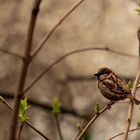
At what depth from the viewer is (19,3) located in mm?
6379

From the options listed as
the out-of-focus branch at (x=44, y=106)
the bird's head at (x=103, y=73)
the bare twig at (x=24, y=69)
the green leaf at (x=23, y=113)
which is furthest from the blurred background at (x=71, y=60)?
the bare twig at (x=24, y=69)

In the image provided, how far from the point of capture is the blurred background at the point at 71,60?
575cm

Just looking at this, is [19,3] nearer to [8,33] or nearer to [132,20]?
[8,33]

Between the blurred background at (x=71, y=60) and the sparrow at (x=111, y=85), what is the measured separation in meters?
3.14

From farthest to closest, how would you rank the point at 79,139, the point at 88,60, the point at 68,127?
the point at 88,60
the point at 68,127
the point at 79,139

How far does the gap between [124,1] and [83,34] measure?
1.81ft

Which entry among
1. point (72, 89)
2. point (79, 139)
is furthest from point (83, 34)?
point (79, 139)

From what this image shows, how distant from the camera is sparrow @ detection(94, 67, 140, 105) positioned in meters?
2.27

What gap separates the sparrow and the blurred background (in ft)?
10.3

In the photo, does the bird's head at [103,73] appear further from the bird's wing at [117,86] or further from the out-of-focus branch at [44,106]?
the out-of-focus branch at [44,106]

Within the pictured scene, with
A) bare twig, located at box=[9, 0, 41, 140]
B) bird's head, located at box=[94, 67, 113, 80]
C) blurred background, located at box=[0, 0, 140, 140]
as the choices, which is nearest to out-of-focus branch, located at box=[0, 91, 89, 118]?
blurred background, located at box=[0, 0, 140, 140]

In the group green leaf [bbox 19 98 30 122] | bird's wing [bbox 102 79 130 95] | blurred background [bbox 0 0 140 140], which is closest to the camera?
green leaf [bbox 19 98 30 122]

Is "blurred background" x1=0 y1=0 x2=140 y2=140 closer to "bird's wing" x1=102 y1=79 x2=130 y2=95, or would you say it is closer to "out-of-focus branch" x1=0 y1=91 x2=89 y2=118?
"out-of-focus branch" x1=0 y1=91 x2=89 y2=118

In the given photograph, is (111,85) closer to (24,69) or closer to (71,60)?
(24,69)
